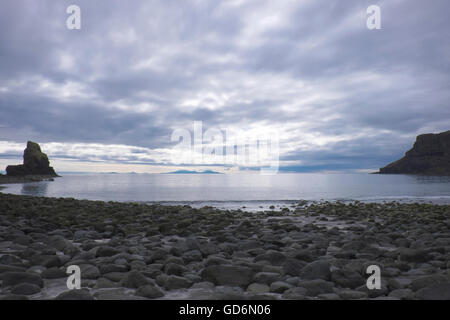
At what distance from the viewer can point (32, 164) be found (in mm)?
135500

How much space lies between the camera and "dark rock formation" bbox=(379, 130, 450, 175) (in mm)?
176250

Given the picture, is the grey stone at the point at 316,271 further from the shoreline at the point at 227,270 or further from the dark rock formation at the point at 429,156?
the dark rock formation at the point at 429,156

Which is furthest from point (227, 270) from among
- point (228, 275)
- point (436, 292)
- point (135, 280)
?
point (436, 292)

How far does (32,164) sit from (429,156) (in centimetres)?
20828

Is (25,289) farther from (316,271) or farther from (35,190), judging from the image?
(35,190)

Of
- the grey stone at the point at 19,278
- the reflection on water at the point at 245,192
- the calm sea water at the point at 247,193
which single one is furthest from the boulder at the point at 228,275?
the reflection on water at the point at 245,192

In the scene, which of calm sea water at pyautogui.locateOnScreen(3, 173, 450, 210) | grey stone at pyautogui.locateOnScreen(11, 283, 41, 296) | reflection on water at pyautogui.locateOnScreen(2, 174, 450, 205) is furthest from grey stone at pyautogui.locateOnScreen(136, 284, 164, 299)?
reflection on water at pyautogui.locateOnScreen(2, 174, 450, 205)

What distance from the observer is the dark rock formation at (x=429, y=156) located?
578 ft

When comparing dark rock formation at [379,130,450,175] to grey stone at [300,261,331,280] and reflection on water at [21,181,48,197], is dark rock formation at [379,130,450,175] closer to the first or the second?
reflection on water at [21,181,48,197]

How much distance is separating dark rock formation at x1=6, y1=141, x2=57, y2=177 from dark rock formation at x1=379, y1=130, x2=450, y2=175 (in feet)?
640

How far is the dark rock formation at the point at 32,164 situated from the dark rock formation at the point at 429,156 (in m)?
195
